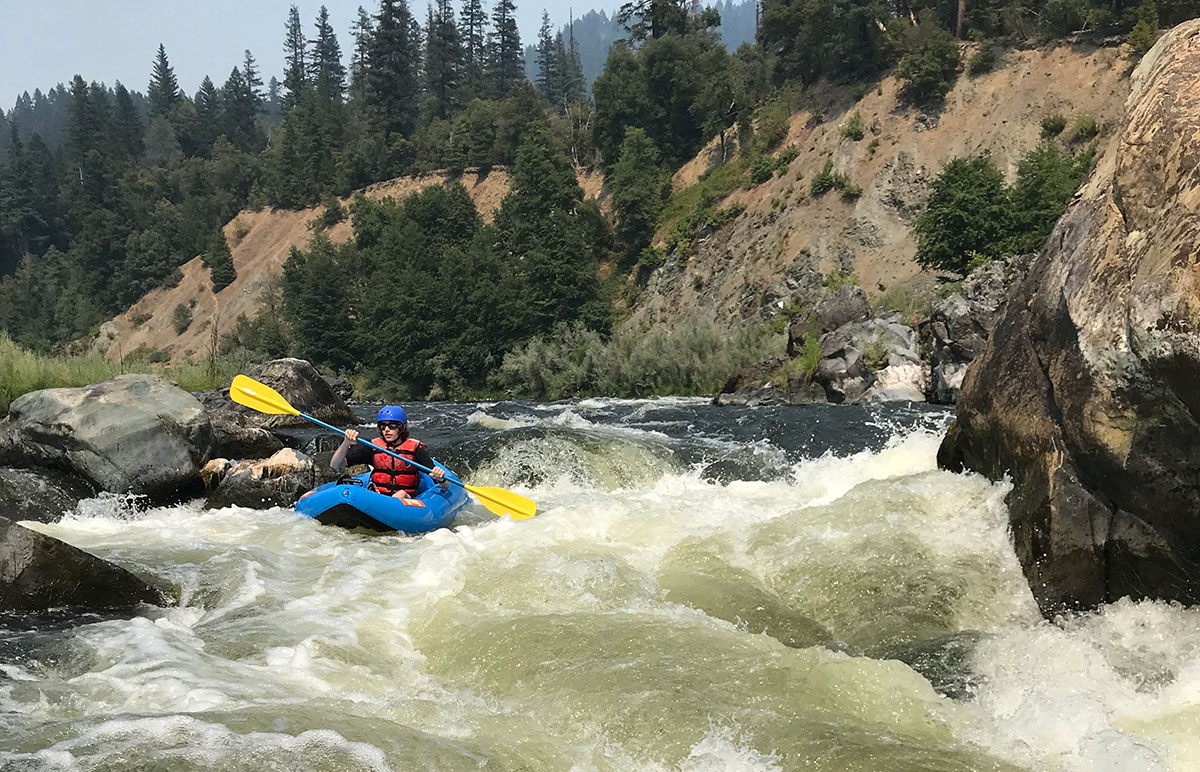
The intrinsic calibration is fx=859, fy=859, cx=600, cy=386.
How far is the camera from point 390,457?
768 centimetres

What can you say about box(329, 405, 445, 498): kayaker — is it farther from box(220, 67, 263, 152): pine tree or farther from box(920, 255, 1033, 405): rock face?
box(220, 67, 263, 152): pine tree

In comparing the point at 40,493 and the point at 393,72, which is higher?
the point at 393,72

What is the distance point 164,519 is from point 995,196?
1962 centimetres

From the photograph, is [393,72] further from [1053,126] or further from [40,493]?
[40,493]

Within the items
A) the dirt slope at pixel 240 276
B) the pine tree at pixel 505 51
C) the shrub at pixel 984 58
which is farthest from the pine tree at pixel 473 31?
the shrub at pixel 984 58

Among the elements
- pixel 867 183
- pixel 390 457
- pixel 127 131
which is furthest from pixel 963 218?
pixel 127 131

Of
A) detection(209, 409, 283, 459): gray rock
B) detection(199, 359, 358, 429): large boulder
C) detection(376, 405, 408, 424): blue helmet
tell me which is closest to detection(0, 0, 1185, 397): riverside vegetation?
detection(199, 359, 358, 429): large boulder

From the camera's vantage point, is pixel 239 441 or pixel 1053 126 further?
pixel 1053 126

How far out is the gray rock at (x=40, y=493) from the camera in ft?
24.0

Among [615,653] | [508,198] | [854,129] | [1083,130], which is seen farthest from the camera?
[508,198]

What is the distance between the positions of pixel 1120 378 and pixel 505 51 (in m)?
74.6

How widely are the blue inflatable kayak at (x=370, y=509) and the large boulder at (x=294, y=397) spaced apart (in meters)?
5.32

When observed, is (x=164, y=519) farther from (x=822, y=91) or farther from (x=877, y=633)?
(x=822, y=91)

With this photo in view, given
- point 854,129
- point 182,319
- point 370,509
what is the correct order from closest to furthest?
point 370,509 < point 854,129 < point 182,319
